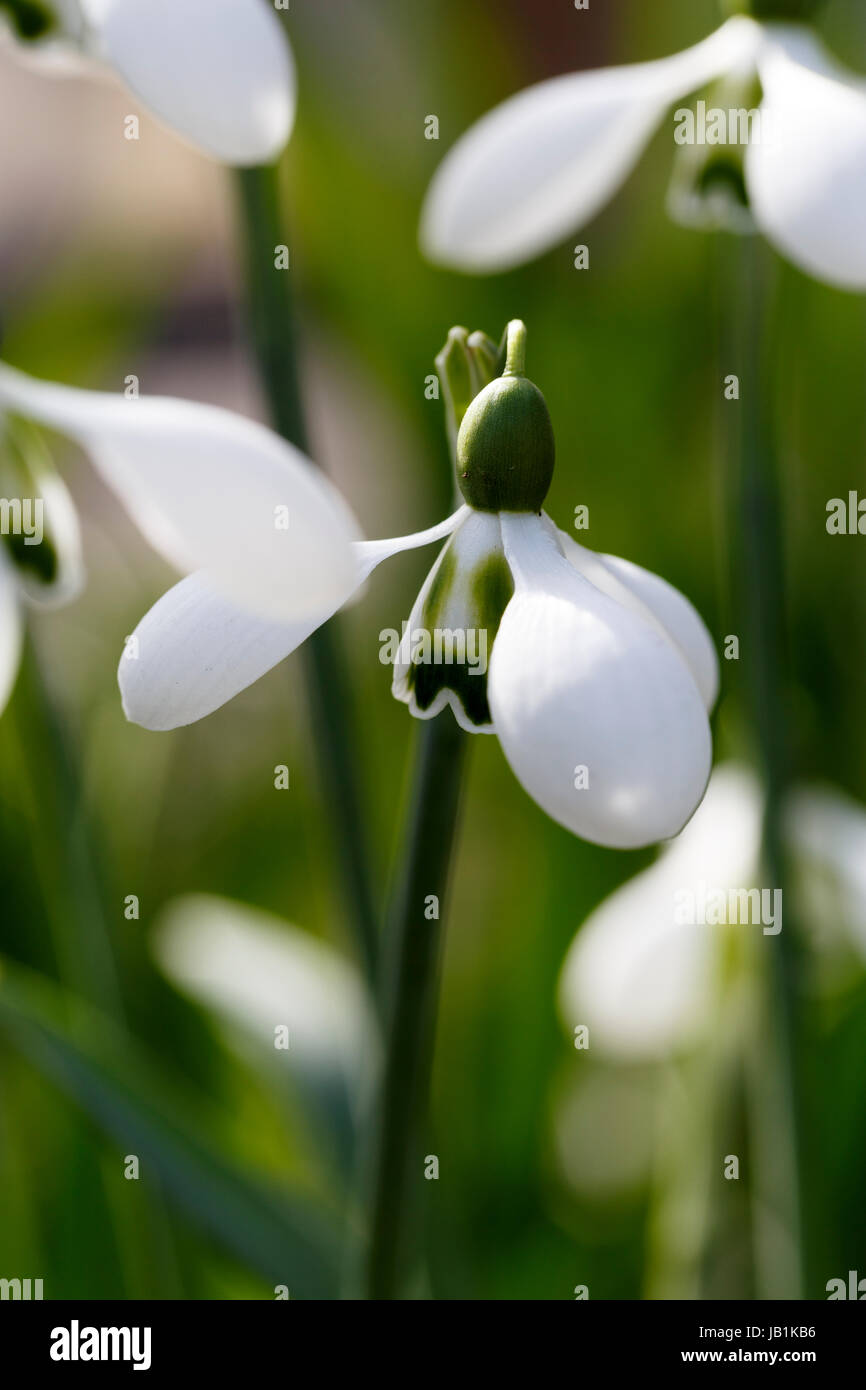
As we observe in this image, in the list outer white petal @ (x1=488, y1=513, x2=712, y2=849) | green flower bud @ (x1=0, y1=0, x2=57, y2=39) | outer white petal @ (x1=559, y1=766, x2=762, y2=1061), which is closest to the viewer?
outer white petal @ (x1=488, y1=513, x2=712, y2=849)

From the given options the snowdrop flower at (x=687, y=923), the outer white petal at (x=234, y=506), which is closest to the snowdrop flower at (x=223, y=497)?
the outer white petal at (x=234, y=506)

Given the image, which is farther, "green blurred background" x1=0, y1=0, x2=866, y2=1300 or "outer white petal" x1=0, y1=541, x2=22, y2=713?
"green blurred background" x1=0, y1=0, x2=866, y2=1300

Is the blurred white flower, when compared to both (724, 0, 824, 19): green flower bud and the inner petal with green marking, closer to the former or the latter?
the inner petal with green marking

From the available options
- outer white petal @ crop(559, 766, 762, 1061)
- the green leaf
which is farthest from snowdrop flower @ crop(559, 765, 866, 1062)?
the green leaf

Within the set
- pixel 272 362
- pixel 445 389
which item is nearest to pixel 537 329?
pixel 272 362

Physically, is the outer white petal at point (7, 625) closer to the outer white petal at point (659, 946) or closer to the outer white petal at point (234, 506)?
the outer white petal at point (234, 506)

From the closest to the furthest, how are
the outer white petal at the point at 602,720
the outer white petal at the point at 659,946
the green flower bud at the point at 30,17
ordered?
the outer white petal at the point at 602,720, the green flower bud at the point at 30,17, the outer white petal at the point at 659,946

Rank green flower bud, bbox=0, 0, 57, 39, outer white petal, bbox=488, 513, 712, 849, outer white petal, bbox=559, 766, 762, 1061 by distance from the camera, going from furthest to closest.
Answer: outer white petal, bbox=559, 766, 762, 1061 → green flower bud, bbox=0, 0, 57, 39 → outer white petal, bbox=488, 513, 712, 849
